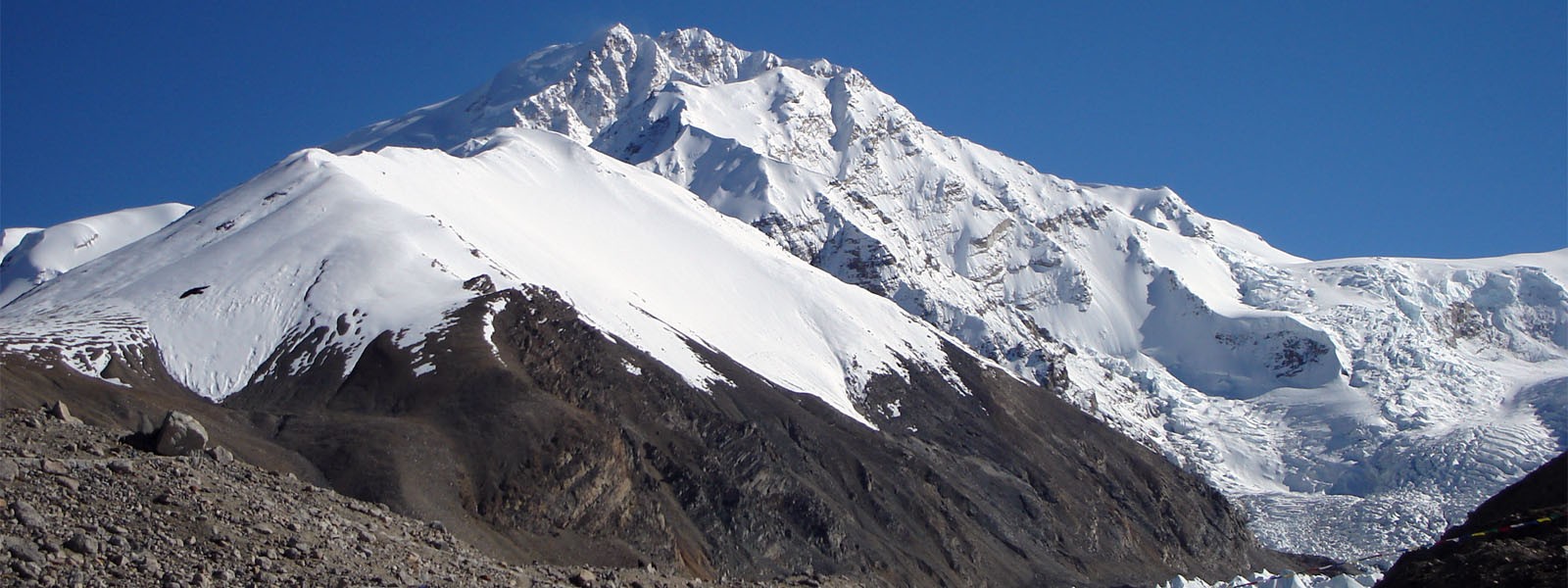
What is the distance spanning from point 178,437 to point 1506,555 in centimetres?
2824

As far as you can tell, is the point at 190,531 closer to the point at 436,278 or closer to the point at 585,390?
the point at 585,390

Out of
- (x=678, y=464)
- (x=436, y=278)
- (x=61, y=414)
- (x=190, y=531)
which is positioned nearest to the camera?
(x=190, y=531)

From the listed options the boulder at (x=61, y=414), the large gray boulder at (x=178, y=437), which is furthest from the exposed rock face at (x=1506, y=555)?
the boulder at (x=61, y=414)

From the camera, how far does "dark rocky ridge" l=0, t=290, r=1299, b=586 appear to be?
8281cm

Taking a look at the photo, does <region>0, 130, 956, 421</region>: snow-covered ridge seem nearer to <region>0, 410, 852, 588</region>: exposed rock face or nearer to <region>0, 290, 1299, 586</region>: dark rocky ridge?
<region>0, 290, 1299, 586</region>: dark rocky ridge

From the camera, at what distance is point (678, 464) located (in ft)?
357

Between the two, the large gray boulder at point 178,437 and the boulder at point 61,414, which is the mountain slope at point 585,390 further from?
the large gray boulder at point 178,437

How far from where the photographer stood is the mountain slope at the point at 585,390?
88.8 metres

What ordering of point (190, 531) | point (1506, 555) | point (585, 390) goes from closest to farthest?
point (1506, 555)
point (190, 531)
point (585, 390)

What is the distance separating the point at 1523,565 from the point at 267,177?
145138 millimetres

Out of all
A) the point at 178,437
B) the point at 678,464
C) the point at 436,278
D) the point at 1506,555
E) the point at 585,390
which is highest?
the point at 436,278

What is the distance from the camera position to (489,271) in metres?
123

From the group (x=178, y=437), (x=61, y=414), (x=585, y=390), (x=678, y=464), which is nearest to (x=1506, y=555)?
(x=178, y=437)

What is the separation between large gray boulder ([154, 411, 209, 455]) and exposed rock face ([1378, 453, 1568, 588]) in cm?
2623
